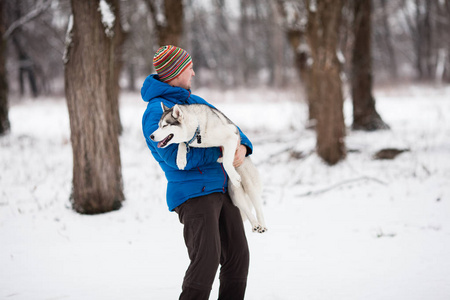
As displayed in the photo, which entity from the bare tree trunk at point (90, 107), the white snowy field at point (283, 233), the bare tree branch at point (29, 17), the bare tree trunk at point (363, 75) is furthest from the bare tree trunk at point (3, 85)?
the bare tree trunk at point (363, 75)

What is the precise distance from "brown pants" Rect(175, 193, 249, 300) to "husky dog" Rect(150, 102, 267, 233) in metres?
0.12

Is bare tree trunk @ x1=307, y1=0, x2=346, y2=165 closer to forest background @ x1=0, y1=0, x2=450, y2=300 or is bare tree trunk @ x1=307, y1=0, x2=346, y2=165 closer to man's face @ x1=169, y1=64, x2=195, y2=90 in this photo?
forest background @ x1=0, y1=0, x2=450, y2=300

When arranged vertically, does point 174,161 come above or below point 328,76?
below

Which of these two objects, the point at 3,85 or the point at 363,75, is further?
the point at 3,85

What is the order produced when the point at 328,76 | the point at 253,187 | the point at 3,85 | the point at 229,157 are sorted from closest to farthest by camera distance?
the point at 229,157
the point at 253,187
the point at 328,76
the point at 3,85

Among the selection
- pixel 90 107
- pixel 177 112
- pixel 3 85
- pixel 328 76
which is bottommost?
pixel 177 112

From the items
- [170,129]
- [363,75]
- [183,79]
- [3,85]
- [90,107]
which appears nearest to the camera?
[170,129]

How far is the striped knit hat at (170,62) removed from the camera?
2465mm

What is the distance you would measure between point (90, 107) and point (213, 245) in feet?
11.1

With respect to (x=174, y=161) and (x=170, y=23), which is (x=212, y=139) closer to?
(x=174, y=161)

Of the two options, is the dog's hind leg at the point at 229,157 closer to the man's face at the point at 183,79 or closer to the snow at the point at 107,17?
the man's face at the point at 183,79

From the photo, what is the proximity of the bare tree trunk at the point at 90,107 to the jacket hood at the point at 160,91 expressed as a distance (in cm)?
278

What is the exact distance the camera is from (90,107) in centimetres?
506

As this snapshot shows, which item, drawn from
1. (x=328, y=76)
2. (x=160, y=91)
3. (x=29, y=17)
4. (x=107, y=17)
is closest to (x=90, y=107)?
(x=107, y=17)
